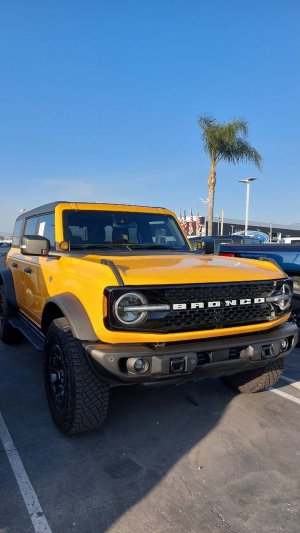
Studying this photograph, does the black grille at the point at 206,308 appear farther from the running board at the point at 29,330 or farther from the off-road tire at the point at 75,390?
the running board at the point at 29,330

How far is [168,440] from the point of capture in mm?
3166

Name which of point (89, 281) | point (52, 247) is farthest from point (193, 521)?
point (52, 247)

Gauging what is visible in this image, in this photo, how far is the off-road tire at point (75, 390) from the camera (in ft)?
9.55

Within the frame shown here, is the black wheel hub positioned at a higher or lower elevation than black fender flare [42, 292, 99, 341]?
lower

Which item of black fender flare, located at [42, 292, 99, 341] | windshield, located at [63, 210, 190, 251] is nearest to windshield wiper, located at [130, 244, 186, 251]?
windshield, located at [63, 210, 190, 251]

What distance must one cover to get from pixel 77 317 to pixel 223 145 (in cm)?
1613

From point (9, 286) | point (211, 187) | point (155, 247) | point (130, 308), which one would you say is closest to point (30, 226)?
point (9, 286)

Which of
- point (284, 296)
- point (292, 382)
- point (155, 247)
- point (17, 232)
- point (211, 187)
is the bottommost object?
point (292, 382)

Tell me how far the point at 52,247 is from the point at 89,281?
1.29m

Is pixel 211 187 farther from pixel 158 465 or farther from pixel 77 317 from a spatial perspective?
pixel 158 465

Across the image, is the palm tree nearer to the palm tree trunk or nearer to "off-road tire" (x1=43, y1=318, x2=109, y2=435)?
the palm tree trunk

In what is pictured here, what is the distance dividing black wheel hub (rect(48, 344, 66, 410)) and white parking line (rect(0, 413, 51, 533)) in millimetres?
451

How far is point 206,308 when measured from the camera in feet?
9.62

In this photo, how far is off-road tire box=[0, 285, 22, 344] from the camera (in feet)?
18.0
